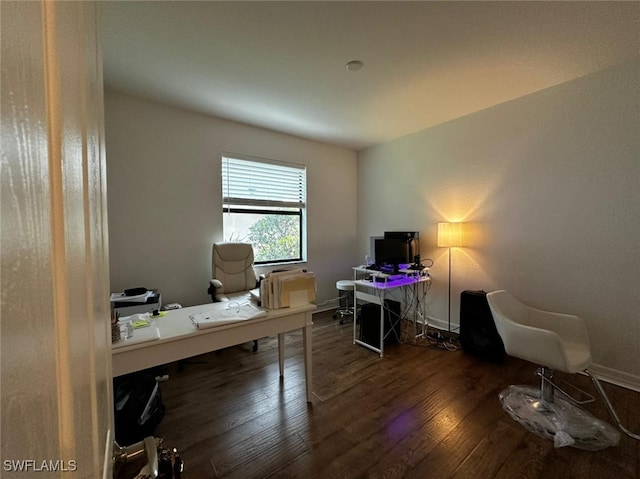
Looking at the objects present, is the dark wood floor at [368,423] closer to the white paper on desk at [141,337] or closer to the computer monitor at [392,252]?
the white paper on desk at [141,337]

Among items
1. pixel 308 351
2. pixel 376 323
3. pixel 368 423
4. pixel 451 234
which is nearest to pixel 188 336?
pixel 308 351

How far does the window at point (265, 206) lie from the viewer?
341 cm

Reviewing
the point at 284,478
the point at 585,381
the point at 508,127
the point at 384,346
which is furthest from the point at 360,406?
the point at 508,127

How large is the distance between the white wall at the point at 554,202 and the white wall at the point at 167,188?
2479 mm

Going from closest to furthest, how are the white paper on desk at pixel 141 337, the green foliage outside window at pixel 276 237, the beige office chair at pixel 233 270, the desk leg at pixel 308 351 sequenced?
1. the white paper on desk at pixel 141 337
2. the desk leg at pixel 308 351
3. the beige office chair at pixel 233 270
4. the green foliage outside window at pixel 276 237

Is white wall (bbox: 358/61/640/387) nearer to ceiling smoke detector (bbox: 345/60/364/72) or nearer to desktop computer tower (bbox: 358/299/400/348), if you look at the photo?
desktop computer tower (bbox: 358/299/400/348)

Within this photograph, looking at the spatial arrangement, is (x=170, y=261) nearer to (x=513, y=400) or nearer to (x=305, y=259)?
(x=305, y=259)

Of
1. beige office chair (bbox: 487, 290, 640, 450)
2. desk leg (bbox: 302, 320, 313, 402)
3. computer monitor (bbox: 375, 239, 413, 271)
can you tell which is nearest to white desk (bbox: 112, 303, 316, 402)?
desk leg (bbox: 302, 320, 313, 402)

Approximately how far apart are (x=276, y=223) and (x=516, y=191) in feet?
9.82

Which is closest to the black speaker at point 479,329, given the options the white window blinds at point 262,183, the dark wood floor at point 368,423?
the dark wood floor at point 368,423

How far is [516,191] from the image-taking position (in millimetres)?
2773

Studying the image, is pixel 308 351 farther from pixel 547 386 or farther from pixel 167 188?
pixel 167 188

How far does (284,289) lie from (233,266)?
1.52m

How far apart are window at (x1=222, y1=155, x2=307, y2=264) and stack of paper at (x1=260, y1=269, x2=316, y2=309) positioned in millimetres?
1814
